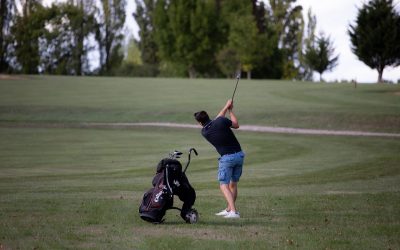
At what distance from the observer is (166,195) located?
11.6 meters

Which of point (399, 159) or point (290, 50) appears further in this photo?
point (290, 50)

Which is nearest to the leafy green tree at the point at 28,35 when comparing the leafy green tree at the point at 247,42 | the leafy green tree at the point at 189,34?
the leafy green tree at the point at 189,34

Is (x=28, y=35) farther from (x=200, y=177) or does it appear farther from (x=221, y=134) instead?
(x=221, y=134)

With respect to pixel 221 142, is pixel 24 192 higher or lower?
lower

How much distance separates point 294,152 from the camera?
2853cm

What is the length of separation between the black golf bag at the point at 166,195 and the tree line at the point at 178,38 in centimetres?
7409

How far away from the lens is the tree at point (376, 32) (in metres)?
68.5

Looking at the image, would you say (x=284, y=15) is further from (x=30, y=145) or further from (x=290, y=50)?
(x=30, y=145)

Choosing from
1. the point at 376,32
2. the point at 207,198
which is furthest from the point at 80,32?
the point at 207,198

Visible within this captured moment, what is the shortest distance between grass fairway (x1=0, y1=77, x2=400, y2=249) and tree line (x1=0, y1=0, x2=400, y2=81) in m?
35.4

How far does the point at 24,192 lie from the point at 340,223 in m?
7.46

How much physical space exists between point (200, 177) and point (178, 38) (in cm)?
7842

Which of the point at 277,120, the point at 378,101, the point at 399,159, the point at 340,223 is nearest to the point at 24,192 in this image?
the point at 340,223

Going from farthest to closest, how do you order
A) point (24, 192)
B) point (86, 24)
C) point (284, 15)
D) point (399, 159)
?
1. point (284, 15)
2. point (86, 24)
3. point (399, 159)
4. point (24, 192)
